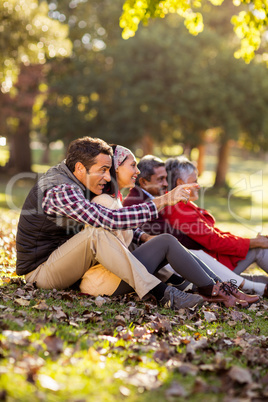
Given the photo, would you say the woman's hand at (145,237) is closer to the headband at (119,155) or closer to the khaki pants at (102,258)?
the headband at (119,155)

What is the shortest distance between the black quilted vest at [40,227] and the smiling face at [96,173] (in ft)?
0.23

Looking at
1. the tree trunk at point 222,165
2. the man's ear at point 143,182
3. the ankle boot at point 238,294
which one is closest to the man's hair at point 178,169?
the man's ear at point 143,182

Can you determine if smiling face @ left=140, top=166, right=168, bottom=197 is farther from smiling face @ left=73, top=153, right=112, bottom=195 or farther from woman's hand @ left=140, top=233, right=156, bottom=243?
smiling face @ left=73, top=153, right=112, bottom=195

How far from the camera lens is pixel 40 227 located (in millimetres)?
5270

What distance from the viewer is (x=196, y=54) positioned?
85.6 ft

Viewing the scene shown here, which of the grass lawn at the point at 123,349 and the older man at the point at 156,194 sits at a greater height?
the older man at the point at 156,194

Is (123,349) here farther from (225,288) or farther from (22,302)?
(225,288)

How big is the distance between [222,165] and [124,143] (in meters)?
6.46

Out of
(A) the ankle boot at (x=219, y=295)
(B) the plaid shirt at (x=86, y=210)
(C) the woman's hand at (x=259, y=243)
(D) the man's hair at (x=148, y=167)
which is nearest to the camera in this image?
(B) the plaid shirt at (x=86, y=210)

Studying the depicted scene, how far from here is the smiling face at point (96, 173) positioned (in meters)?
5.29

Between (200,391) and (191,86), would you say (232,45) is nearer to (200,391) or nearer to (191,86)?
(191,86)

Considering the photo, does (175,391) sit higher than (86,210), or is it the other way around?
(86,210)

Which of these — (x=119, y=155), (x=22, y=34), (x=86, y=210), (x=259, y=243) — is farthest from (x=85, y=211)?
(x=22, y=34)

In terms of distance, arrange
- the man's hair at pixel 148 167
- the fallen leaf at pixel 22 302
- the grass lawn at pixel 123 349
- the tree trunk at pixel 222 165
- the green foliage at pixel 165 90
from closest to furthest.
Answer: the grass lawn at pixel 123 349 < the fallen leaf at pixel 22 302 < the man's hair at pixel 148 167 < the green foliage at pixel 165 90 < the tree trunk at pixel 222 165
